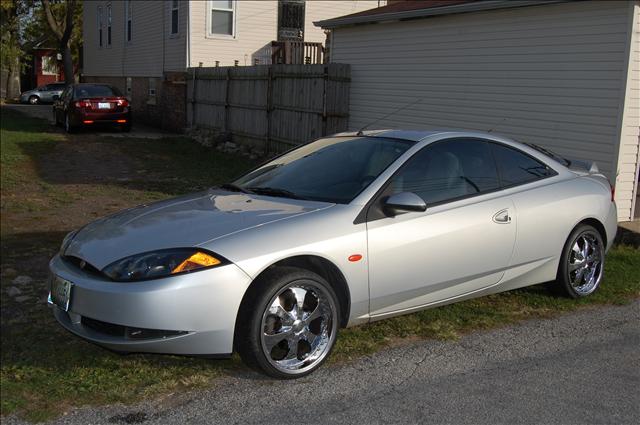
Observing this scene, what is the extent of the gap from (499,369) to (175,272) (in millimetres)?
2131

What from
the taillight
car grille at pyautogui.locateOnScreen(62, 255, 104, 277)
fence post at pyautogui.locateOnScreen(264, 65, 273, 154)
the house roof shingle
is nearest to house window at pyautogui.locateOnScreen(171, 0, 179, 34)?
the taillight

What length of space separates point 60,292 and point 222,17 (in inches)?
727

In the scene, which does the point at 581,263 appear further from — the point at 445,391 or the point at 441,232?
the point at 445,391

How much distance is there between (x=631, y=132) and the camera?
28.9 ft

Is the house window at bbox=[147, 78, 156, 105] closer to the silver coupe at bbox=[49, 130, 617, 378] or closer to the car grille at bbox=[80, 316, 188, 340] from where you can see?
the silver coupe at bbox=[49, 130, 617, 378]

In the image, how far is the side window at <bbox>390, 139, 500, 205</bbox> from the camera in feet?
16.0

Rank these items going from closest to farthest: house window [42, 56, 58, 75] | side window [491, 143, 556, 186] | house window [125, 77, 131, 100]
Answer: side window [491, 143, 556, 186]
house window [125, 77, 131, 100]
house window [42, 56, 58, 75]

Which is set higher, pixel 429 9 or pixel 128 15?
pixel 128 15

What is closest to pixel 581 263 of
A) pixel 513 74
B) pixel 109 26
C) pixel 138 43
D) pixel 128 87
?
pixel 513 74

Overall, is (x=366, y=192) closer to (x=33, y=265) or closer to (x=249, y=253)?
(x=249, y=253)

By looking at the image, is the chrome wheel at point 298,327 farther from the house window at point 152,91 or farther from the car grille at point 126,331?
the house window at point 152,91

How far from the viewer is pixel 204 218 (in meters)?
4.50

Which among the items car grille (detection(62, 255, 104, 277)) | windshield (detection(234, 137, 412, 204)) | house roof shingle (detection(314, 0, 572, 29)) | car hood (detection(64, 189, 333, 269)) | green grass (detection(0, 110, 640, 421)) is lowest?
green grass (detection(0, 110, 640, 421))

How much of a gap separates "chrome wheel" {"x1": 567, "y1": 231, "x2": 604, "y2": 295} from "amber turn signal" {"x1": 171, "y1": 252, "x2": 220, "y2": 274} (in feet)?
10.4
